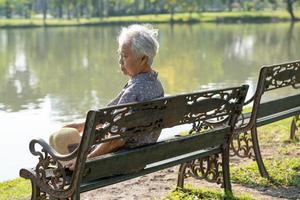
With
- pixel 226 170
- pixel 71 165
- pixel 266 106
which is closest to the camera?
pixel 71 165

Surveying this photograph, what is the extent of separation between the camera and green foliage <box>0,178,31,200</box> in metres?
5.82

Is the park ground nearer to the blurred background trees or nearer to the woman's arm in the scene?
the woman's arm

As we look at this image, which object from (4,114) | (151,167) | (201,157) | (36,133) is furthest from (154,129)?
(4,114)

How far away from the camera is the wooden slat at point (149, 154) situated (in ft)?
12.5

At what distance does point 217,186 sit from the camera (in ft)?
18.2

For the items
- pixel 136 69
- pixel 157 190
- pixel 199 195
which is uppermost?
pixel 136 69

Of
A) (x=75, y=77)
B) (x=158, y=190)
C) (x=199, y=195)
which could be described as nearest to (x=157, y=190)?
(x=158, y=190)

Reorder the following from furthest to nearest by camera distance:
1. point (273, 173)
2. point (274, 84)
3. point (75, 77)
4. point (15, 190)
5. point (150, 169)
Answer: point (75, 77) → point (15, 190) → point (273, 173) → point (274, 84) → point (150, 169)

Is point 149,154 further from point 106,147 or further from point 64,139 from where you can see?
point 64,139

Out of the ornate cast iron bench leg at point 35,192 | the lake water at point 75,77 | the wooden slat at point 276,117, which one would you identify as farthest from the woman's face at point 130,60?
the lake water at point 75,77

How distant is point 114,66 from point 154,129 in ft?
67.6

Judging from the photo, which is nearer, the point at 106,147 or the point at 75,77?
the point at 106,147

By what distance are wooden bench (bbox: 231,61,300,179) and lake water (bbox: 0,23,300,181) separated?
12.0ft

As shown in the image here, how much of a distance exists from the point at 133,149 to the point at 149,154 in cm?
17
